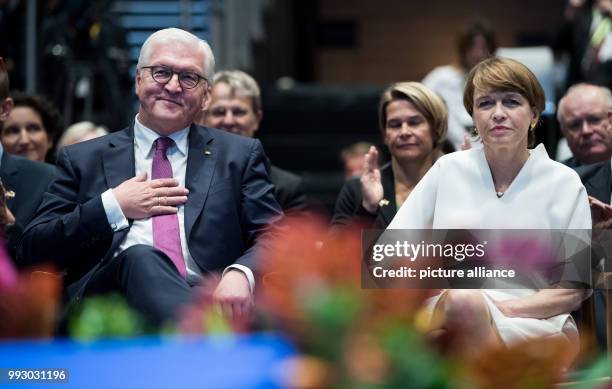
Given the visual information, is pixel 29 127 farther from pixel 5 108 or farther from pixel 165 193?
pixel 165 193

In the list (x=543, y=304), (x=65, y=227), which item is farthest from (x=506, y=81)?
(x=65, y=227)

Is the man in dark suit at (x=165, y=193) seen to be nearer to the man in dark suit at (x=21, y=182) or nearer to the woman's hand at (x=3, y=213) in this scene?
the woman's hand at (x=3, y=213)

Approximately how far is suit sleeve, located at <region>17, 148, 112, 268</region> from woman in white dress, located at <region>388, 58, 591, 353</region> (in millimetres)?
840

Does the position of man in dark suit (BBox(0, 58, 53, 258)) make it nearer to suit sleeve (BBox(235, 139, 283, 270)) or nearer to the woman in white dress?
suit sleeve (BBox(235, 139, 283, 270))

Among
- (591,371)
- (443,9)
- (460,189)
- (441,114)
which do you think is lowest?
(591,371)

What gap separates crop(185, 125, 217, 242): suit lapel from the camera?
3.42 meters

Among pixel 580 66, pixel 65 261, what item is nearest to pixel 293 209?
pixel 65 261

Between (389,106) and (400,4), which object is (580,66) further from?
(400,4)

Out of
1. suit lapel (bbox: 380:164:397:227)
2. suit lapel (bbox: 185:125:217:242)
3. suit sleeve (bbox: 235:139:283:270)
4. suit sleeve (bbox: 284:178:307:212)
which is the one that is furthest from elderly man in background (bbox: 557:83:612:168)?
suit lapel (bbox: 185:125:217:242)

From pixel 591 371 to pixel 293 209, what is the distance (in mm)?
3382

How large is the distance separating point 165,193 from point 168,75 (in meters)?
0.40

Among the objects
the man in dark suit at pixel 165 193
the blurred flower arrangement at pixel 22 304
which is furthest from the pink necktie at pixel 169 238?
the blurred flower arrangement at pixel 22 304

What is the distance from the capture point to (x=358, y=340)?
1110 mm

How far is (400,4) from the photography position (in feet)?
37.5
